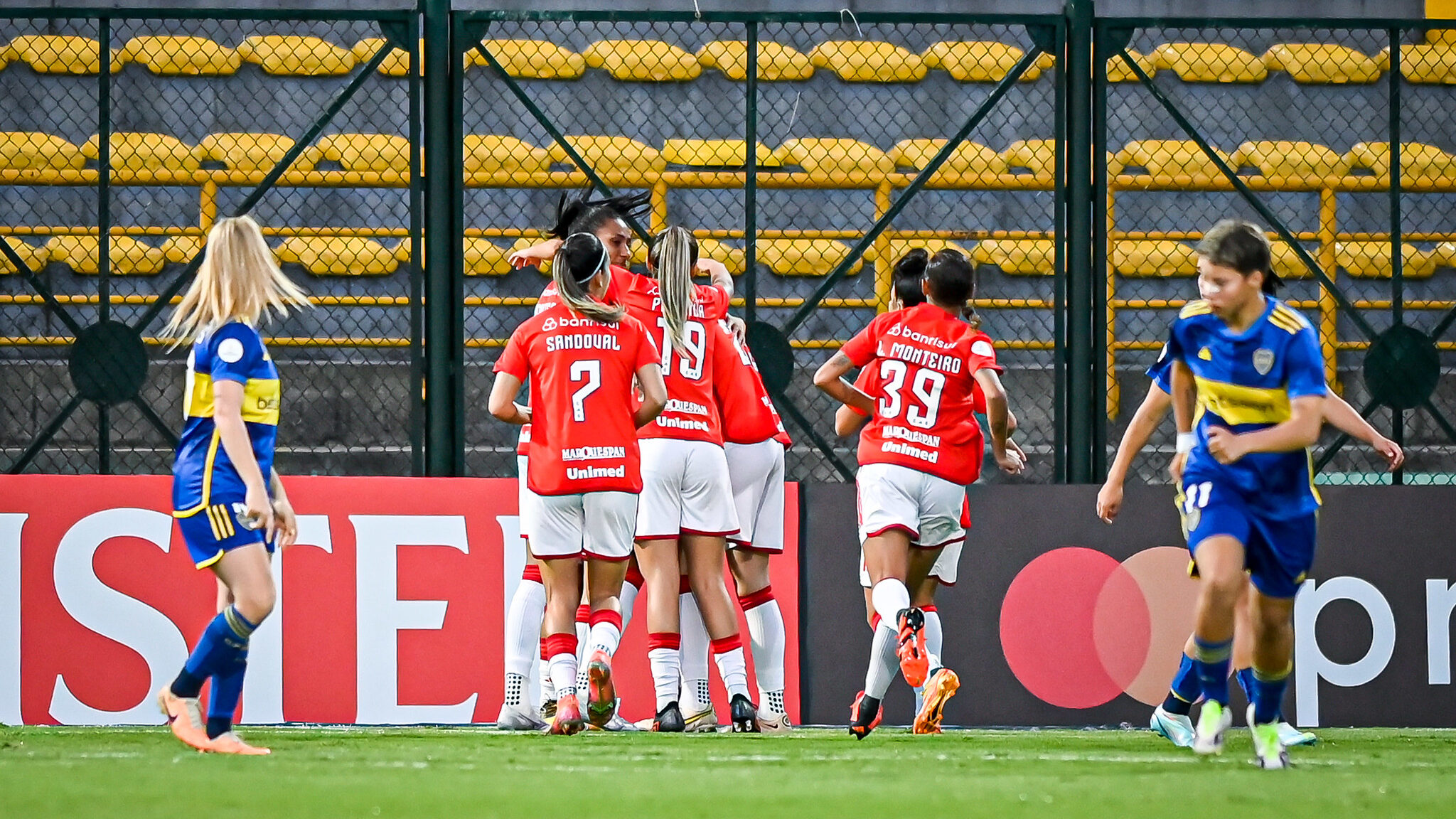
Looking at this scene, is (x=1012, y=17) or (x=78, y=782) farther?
(x=1012, y=17)

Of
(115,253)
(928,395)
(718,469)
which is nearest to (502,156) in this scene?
(115,253)

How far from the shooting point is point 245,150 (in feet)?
37.7

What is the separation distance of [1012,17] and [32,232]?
20.1 feet

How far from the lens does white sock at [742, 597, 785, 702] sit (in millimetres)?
6938

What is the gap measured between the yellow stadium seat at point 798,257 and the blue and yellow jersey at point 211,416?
6.20 metres

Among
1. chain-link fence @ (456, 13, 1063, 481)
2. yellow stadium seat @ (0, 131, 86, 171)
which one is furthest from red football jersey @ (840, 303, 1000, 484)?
yellow stadium seat @ (0, 131, 86, 171)

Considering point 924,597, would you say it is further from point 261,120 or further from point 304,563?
point 261,120

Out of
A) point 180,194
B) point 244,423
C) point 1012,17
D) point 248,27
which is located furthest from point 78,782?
point 248,27

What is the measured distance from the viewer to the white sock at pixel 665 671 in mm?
6508

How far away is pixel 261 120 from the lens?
11922 millimetres

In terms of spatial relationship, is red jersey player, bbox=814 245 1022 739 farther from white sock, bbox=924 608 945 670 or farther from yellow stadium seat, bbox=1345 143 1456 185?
yellow stadium seat, bbox=1345 143 1456 185

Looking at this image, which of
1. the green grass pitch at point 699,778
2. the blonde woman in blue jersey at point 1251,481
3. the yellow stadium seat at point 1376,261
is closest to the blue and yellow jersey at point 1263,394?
the blonde woman in blue jersey at point 1251,481

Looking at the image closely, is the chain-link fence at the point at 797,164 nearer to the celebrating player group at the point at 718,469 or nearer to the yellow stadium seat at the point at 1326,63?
the yellow stadium seat at the point at 1326,63

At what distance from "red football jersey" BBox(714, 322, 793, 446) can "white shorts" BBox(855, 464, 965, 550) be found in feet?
1.60
